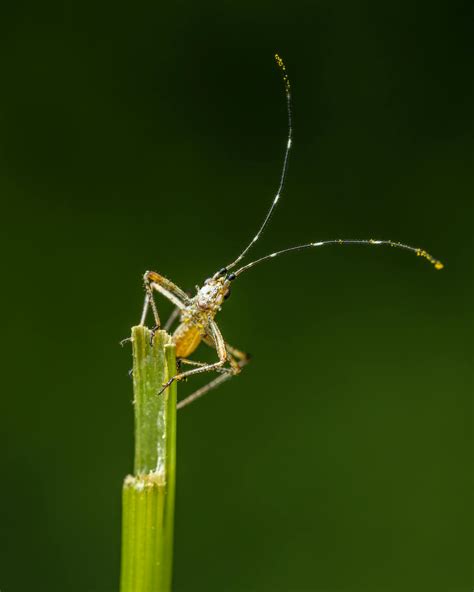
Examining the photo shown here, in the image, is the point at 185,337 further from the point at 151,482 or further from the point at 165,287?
the point at 151,482

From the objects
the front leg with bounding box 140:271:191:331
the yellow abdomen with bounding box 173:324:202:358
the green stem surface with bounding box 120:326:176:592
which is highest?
the front leg with bounding box 140:271:191:331

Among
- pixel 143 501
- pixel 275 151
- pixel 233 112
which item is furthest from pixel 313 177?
pixel 143 501

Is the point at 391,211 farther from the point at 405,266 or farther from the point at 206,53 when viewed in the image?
the point at 206,53

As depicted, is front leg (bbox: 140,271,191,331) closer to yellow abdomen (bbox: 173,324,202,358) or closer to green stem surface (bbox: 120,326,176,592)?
yellow abdomen (bbox: 173,324,202,358)

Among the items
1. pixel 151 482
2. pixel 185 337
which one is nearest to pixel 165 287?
pixel 185 337

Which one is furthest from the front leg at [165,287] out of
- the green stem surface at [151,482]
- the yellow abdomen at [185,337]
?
the green stem surface at [151,482]

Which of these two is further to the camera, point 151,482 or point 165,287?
point 165,287

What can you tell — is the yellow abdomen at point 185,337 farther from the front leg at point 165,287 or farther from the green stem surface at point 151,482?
the green stem surface at point 151,482

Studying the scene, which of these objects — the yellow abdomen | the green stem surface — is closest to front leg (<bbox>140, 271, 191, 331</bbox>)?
the yellow abdomen
